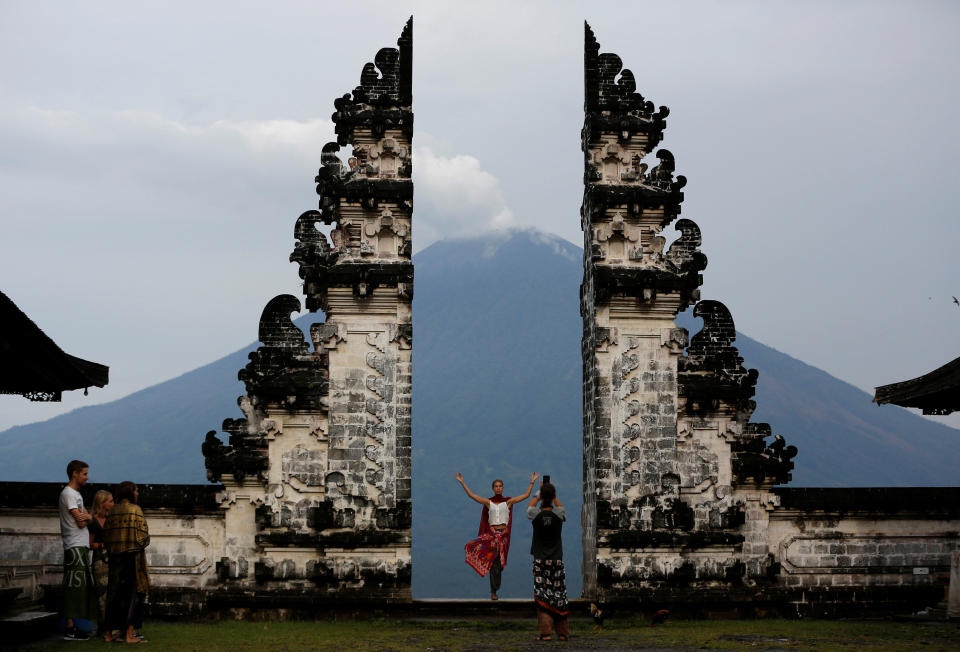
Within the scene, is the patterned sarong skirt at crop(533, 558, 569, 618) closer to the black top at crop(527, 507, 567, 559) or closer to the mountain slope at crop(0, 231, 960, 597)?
the black top at crop(527, 507, 567, 559)

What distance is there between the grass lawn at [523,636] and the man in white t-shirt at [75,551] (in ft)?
1.44

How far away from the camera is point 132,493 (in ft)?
47.1

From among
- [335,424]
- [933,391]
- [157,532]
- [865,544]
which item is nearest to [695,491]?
[865,544]

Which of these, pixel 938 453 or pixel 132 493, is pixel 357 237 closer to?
pixel 132 493

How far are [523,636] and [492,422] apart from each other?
14475 centimetres

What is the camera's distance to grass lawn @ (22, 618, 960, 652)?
45.4 ft

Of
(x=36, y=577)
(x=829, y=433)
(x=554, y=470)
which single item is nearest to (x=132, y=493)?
(x=36, y=577)

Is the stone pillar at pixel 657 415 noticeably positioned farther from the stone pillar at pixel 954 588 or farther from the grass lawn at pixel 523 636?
the stone pillar at pixel 954 588

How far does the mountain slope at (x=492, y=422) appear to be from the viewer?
146000mm

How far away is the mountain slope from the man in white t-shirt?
374 feet

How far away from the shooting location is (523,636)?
14938 mm

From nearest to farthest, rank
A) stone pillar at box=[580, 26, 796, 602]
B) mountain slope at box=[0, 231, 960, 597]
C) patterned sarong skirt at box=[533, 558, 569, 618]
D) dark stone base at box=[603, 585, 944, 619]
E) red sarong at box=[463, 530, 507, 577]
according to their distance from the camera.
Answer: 1. patterned sarong skirt at box=[533, 558, 569, 618]
2. red sarong at box=[463, 530, 507, 577]
3. dark stone base at box=[603, 585, 944, 619]
4. stone pillar at box=[580, 26, 796, 602]
5. mountain slope at box=[0, 231, 960, 597]

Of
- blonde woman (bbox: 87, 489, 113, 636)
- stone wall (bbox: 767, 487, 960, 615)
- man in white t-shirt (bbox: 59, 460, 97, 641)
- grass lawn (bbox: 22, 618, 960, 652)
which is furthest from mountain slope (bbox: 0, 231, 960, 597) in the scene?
man in white t-shirt (bbox: 59, 460, 97, 641)

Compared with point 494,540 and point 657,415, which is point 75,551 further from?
point 657,415
